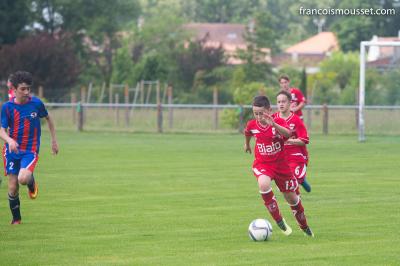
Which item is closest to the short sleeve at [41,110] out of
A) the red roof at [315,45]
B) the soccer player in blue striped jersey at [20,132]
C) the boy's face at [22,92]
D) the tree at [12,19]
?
the soccer player in blue striped jersey at [20,132]

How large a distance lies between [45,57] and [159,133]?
1575cm

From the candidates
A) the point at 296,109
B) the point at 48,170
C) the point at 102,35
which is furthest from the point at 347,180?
the point at 102,35

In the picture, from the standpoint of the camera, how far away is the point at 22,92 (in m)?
13.1

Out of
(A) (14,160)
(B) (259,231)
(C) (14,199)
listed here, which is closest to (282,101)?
(B) (259,231)

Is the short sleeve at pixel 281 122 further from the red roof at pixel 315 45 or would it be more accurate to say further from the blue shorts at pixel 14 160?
the red roof at pixel 315 45

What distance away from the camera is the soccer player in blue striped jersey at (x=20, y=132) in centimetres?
1305

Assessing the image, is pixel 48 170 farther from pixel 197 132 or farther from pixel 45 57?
pixel 45 57

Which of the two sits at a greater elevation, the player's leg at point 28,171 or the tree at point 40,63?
the tree at point 40,63

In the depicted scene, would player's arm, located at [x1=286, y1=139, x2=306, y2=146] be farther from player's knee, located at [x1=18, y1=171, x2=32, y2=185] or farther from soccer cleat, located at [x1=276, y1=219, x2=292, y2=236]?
player's knee, located at [x1=18, y1=171, x2=32, y2=185]

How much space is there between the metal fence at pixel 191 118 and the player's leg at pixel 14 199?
953 inches

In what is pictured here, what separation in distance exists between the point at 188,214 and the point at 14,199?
247 centimetres

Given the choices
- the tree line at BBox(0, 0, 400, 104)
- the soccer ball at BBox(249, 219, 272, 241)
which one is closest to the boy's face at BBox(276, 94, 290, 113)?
the soccer ball at BBox(249, 219, 272, 241)

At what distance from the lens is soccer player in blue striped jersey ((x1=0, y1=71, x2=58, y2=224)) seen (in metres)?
13.1

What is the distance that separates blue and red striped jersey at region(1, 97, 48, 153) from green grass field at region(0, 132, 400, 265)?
1043 millimetres
